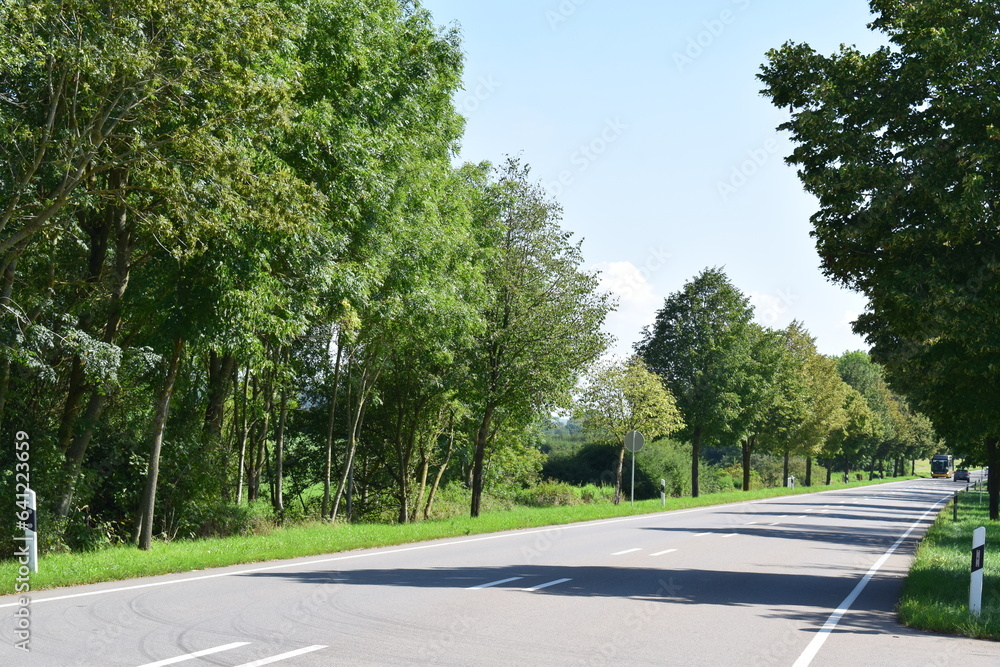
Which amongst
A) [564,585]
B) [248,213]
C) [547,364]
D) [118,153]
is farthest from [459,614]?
[547,364]

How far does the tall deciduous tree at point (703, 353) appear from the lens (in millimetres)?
48906

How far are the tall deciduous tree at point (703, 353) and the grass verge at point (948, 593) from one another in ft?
87.1

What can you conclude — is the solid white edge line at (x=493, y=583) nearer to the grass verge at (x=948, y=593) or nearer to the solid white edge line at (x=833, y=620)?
the solid white edge line at (x=833, y=620)

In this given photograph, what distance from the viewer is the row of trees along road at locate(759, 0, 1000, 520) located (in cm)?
1245

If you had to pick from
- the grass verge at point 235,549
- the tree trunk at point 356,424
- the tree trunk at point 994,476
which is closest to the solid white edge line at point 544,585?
the grass verge at point 235,549

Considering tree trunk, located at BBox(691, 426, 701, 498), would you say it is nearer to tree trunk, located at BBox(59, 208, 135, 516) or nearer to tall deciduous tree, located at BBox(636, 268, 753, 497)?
tall deciduous tree, located at BBox(636, 268, 753, 497)

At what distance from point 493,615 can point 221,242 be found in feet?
27.2

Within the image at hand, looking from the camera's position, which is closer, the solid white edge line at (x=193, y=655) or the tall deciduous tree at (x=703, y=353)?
the solid white edge line at (x=193, y=655)

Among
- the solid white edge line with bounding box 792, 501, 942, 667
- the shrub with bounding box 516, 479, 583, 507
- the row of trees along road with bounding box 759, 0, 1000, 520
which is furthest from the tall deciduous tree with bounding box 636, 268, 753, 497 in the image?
the row of trees along road with bounding box 759, 0, 1000, 520

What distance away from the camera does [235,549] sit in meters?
16.0

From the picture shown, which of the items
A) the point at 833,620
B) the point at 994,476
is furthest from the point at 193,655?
the point at 994,476

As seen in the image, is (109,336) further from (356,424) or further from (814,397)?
(814,397)

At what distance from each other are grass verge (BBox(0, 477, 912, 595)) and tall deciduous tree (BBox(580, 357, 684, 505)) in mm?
16927

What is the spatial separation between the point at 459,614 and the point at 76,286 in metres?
10.4
